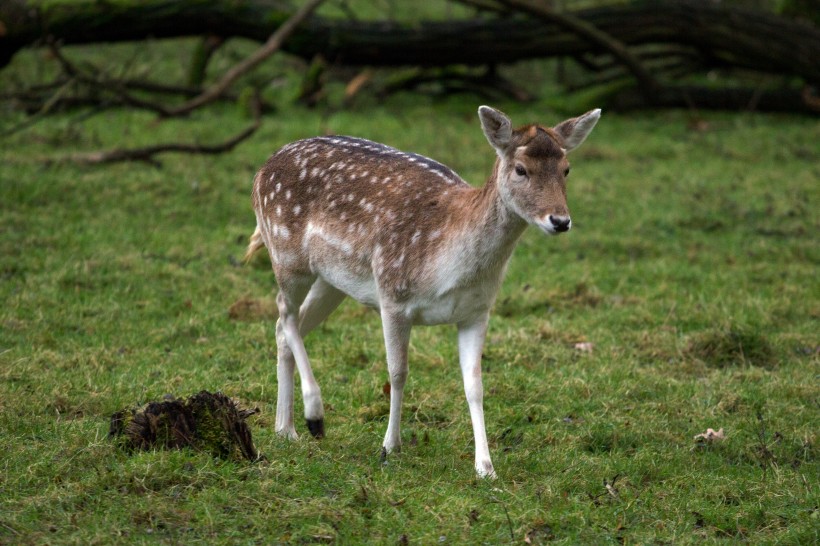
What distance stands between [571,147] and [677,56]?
10744 mm

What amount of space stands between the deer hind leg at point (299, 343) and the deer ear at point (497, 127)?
1431mm

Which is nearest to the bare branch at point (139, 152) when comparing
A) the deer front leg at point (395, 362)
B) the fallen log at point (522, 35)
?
the fallen log at point (522, 35)

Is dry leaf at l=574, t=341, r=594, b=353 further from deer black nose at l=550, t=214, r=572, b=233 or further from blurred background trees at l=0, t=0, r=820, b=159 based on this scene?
blurred background trees at l=0, t=0, r=820, b=159

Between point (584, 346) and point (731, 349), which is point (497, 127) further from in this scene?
point (731, 349)

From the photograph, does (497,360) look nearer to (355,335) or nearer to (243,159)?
(355,335)

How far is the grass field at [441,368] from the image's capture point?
4.47 metres

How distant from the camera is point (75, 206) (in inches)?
382

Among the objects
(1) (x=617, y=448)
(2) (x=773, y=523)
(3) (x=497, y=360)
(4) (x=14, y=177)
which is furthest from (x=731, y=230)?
(4) (x=14, y=177)

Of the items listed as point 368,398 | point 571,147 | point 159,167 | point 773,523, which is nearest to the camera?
point 773,523

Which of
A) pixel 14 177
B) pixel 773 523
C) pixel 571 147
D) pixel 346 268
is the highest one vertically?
pixel 571 147

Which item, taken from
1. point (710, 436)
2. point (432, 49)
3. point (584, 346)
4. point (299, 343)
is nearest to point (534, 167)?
point (299, 343)

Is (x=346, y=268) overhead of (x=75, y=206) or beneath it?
overhead

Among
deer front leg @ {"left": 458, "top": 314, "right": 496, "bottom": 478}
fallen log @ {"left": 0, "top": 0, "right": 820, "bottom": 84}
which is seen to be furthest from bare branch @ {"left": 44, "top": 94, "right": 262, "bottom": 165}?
deer front leg @ {"left": 458, "top": 314, "right": 496, "bottom": 478}

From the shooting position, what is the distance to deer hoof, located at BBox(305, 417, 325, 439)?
221 inches
